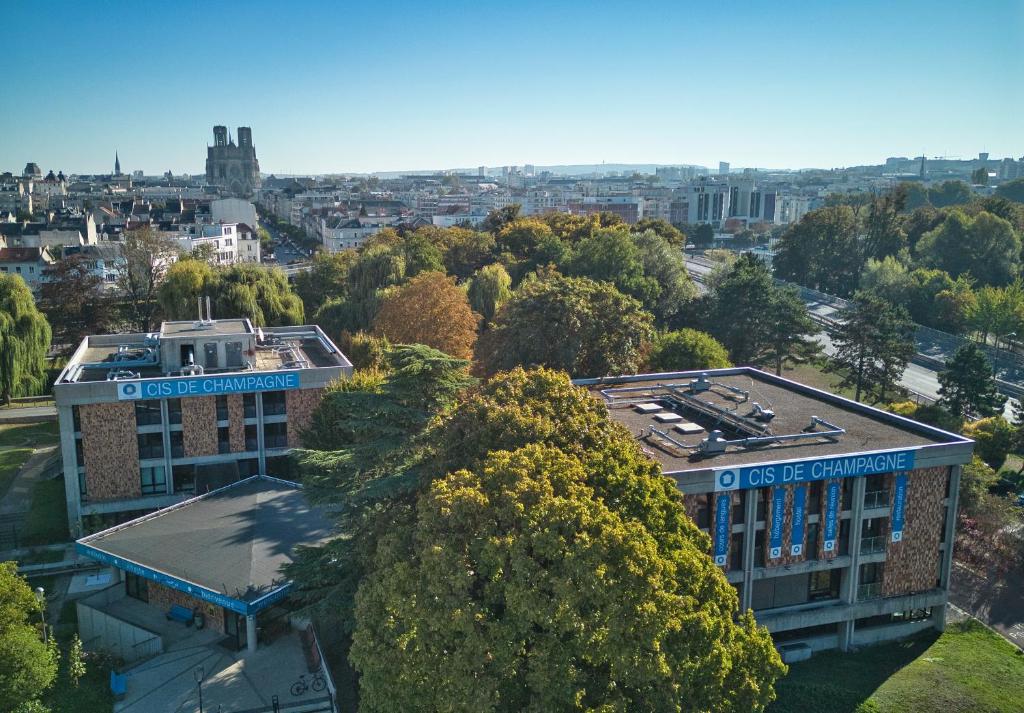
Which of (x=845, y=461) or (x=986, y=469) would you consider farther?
(x=986, y=469)

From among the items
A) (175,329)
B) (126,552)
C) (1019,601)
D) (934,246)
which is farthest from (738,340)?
(934,246)

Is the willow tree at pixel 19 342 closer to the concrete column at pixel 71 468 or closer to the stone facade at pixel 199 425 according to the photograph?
the concrete column at pixel 71 468

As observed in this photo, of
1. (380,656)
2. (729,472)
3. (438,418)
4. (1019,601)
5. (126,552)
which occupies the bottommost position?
Result: (1019,601)

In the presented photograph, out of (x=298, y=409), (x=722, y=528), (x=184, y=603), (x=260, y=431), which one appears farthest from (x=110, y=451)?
(x=722, y=528)

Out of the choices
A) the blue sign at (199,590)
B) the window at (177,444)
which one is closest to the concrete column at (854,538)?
the blue sign at (199,590)

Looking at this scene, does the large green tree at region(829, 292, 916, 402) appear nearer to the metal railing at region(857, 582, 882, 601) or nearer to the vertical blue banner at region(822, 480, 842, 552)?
the metal railing at region(857, 582, 882, 601)

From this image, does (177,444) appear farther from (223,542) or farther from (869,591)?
(869,591)

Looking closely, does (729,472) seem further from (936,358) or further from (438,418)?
(936,358)

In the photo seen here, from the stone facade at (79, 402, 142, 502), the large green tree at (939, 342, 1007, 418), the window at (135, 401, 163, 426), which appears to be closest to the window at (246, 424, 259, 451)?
the window at (135, 401, 163, 426)
